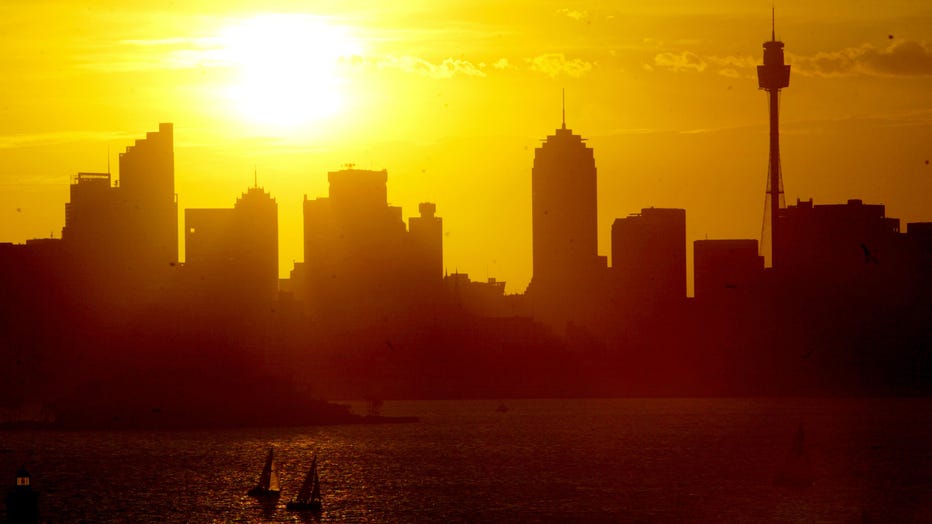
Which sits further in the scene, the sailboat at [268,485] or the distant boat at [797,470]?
the distant boat at [797,470]

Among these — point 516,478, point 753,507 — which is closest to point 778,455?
point 516,478

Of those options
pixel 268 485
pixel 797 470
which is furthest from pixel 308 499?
pixel 797 470

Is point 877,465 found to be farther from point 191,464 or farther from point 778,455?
point 191,464

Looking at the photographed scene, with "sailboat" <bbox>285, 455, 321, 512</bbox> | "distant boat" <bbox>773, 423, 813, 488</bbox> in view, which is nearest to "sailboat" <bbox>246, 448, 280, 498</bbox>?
"sailboat" <bbox>285, 455, 321, 512</bbox>

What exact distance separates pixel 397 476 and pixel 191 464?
89.2 ft

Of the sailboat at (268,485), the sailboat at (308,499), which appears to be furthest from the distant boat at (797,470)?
the sailboat at (268,485)

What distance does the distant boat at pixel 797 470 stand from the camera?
464 feet

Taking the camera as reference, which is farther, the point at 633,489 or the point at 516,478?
the point at 516,478

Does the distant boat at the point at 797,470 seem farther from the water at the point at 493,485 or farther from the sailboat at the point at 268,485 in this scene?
the sailboat at the point at 268,485

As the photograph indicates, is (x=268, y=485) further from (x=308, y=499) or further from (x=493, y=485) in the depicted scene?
(x=493, y=485)

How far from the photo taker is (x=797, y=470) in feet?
469

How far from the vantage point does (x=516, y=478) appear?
506ft

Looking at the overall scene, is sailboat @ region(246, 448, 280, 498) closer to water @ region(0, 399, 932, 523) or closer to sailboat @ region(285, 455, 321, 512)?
water @ region(0, 399, 932, 523)

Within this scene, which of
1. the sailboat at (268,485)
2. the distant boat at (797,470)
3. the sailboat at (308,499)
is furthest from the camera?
the distant boat at (797,470)
